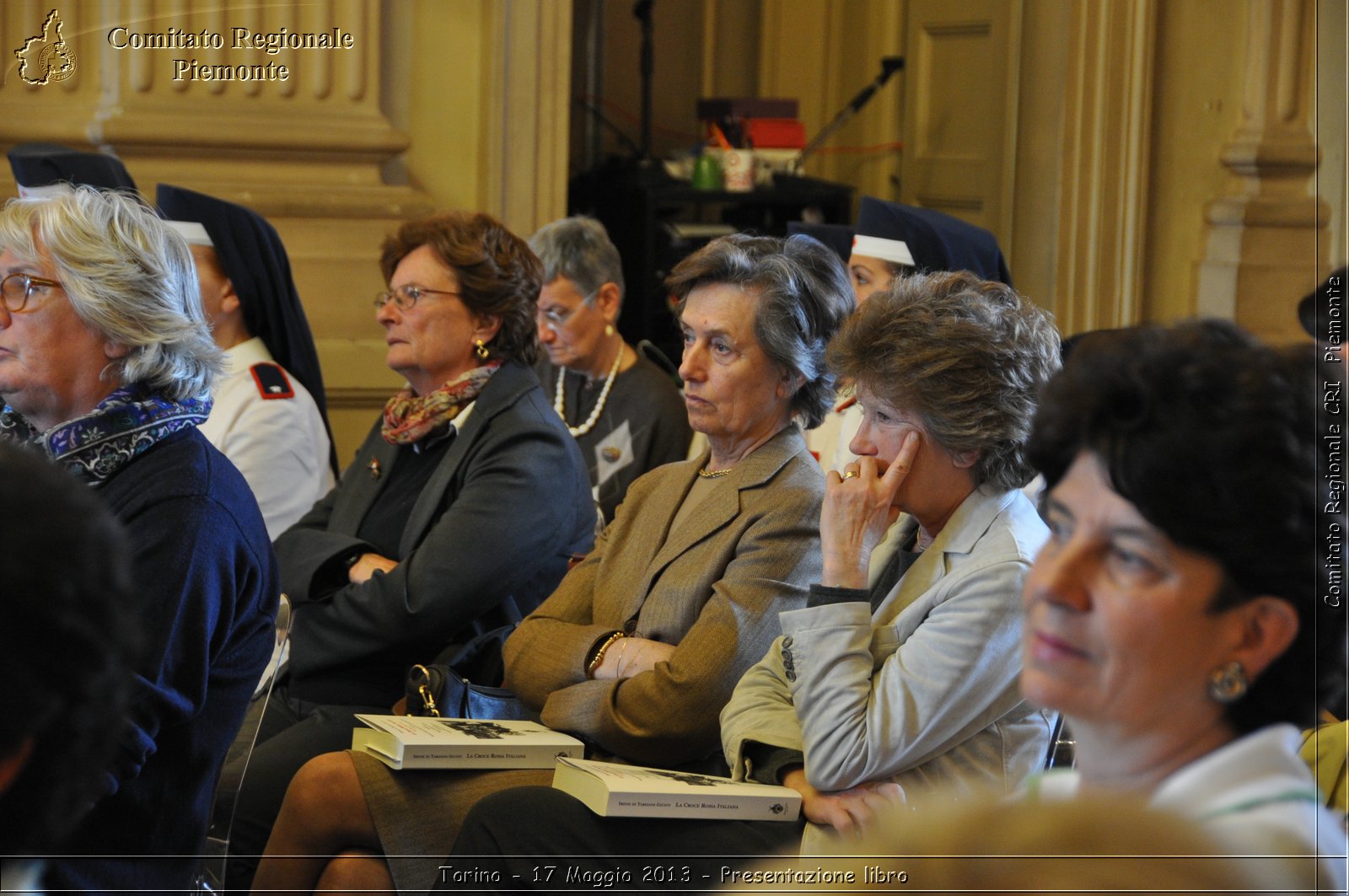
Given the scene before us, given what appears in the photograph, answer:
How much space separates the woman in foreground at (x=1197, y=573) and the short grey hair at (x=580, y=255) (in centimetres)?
330

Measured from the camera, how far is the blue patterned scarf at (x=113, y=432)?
2.03 meters

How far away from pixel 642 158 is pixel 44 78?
2.44 m

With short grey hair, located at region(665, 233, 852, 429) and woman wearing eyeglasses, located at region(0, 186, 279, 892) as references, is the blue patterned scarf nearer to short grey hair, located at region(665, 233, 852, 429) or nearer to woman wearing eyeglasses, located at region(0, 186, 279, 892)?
woman wearing eyeglasses, located at region(0, 186, 279, 892)

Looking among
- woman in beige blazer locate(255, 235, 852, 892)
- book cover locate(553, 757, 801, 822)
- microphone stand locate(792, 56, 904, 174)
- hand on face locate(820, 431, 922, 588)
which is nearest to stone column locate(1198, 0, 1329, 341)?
woman in beige blazer locate(255, 235, 852, 892)

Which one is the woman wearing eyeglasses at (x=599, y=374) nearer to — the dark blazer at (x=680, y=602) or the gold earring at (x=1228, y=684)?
the dark blazer at (x=680, y=602)

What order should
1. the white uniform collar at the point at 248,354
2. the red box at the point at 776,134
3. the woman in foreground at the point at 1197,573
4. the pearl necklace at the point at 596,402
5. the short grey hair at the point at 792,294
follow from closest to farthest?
1. the woman in foreground at the point at 1197,573
2. the short grey hair at the point at 792,294
3. the white uniform collar at the point at 248,354
4. the pearl necklace at the point at 596,402
5. the red box at the point at 776,134

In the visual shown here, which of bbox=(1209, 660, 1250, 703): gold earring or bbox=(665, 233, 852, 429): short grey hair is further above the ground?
bbox=(665, 233, 852, 429): short grey hair

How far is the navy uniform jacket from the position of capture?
6.27ft

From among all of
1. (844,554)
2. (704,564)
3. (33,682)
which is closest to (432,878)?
(704,564)

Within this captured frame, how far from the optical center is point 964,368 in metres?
2.11

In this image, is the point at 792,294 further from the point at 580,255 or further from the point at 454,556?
the point at 580,255

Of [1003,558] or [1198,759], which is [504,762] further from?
[1198,759]

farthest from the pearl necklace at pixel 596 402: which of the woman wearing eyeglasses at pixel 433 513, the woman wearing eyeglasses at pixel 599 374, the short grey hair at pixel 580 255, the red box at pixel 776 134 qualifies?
the red box at pixel 776 134

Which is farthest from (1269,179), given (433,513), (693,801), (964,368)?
(693,801)
